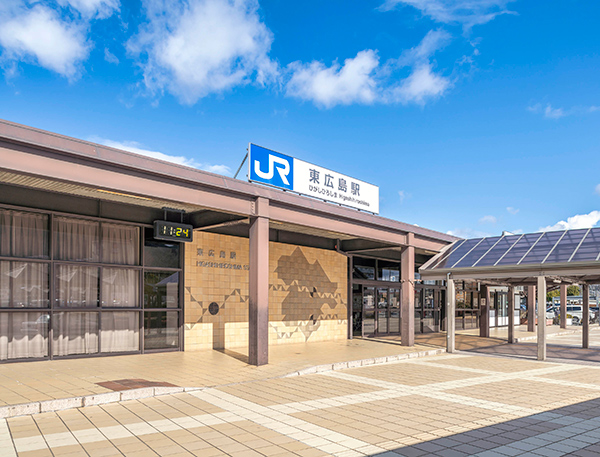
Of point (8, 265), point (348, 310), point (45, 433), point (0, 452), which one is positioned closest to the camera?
point (0, 452)

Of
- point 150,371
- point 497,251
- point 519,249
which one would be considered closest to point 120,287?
point 150,371

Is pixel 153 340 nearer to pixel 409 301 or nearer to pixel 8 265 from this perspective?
pixel 8 265

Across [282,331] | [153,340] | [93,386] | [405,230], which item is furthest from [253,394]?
[405,230]

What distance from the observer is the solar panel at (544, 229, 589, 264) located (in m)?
14.2

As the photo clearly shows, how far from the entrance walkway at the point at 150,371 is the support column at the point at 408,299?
4.06ft

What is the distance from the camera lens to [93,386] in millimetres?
8438

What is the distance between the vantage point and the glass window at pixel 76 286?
11.9 metres

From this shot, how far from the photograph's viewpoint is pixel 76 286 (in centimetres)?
1217

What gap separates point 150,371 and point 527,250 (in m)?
11.4

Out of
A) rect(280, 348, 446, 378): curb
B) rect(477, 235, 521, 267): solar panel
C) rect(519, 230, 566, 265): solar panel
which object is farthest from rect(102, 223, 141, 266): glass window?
rect(519, 230, 566, 265): solar panel

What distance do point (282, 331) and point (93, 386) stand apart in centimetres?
889

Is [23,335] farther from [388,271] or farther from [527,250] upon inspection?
[388,271]

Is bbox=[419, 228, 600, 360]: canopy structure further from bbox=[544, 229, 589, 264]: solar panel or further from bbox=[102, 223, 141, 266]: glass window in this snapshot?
bbox=[102, 223, 141, 266]: glass window

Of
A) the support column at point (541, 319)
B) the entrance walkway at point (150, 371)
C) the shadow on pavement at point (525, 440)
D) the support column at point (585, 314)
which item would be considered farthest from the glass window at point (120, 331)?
the support column at point (585, 314)
